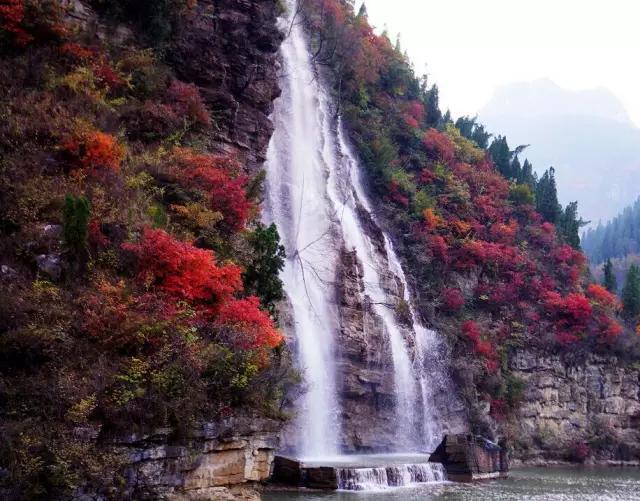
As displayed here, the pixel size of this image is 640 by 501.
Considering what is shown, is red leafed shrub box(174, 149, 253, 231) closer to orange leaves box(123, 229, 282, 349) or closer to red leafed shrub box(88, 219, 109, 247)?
orange leaves box(123, 229, 282, 349)

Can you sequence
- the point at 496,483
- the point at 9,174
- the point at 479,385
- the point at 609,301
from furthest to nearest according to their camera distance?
the point at 609,301, the point at 479,385, the point at 496,483, the point at 9,174

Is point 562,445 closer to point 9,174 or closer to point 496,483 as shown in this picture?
point 496,483

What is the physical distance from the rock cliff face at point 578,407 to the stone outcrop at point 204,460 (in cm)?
2883

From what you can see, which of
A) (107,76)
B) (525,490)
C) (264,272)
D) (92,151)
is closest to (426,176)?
(525,490)

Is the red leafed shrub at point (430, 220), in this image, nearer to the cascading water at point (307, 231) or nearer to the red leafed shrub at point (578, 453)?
the cascading water at point (307, 231)

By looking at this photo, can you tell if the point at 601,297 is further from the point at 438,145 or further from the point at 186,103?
the point at 186,103

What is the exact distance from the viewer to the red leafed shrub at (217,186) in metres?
23.2

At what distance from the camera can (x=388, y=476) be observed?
23.8 meters

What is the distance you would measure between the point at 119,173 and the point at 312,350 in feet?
45.4

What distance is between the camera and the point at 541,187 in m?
63.5

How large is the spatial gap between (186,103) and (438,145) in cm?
3160

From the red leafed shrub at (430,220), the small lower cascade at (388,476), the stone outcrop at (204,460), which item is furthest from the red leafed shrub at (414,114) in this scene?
the stone outcrop at (204,460)

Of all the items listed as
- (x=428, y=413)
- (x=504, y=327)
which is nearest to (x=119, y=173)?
(x=428, y=413)

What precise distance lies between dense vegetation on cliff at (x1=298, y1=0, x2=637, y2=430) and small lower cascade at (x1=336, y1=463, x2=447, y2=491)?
42.6 feet
